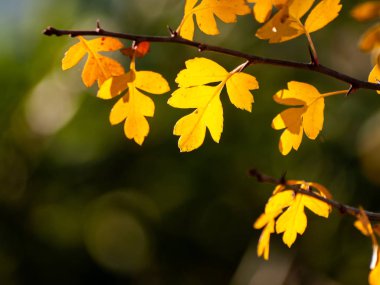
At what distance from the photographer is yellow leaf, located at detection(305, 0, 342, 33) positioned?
1.55ft

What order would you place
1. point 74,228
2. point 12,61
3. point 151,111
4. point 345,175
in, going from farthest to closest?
point 12,61, point 74,228, point 345,175, point 151,111

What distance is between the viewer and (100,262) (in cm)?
207

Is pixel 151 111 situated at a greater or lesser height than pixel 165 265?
greater

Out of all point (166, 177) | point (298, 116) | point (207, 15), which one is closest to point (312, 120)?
point (298, 116)

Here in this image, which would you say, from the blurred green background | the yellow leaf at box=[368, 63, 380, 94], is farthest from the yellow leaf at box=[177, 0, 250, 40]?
the blurred green background

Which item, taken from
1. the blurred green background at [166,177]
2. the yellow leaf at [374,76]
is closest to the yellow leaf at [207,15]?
the yellow leaf at [374,76]

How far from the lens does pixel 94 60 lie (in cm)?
51

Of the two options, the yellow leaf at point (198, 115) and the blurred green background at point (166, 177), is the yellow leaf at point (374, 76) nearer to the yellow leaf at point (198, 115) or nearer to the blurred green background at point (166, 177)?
the yellow leaf at point (198, 115)

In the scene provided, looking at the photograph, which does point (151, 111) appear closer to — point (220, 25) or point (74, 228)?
point (74, 228)

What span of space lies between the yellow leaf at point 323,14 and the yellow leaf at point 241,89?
2.5 inches

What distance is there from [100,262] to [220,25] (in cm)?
Result: 96

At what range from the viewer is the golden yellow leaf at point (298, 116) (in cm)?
49

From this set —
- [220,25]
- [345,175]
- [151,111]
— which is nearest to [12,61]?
[220,25]

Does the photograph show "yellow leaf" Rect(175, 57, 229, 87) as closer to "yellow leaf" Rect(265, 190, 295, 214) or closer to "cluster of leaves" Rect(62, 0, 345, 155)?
"cluster of leaves" Rect(62, 0, 345, 155)
